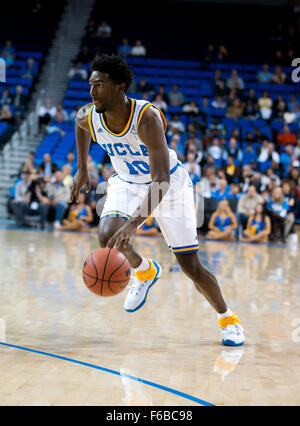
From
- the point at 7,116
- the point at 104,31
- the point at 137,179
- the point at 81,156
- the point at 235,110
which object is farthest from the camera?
the point at 104,31

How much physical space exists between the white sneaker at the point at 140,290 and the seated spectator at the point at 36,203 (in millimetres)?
7177

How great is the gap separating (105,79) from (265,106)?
1168 centimetres

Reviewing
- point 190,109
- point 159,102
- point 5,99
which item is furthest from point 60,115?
point 190,109

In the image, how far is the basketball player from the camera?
11.4 feet

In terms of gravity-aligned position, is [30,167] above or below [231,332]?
above

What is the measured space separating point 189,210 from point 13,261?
12.1 feet

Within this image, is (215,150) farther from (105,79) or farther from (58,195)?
(105,79)

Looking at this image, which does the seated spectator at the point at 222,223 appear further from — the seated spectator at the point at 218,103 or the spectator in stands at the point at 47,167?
the seated spectator at the point at 218,103

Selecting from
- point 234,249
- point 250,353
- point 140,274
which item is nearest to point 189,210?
point 140,274

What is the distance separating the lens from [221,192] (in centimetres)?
1092

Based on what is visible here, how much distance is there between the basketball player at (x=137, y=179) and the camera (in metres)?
3.47

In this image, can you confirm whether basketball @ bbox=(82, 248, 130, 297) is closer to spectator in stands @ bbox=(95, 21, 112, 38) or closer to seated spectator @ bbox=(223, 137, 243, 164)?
seated spectator @ bbox=(223, 137, 243, 164)

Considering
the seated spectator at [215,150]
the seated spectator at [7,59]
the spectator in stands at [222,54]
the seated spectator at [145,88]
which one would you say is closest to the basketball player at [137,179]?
the seated spectator at [215,150]

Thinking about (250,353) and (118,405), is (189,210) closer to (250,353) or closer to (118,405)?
(250,353)
